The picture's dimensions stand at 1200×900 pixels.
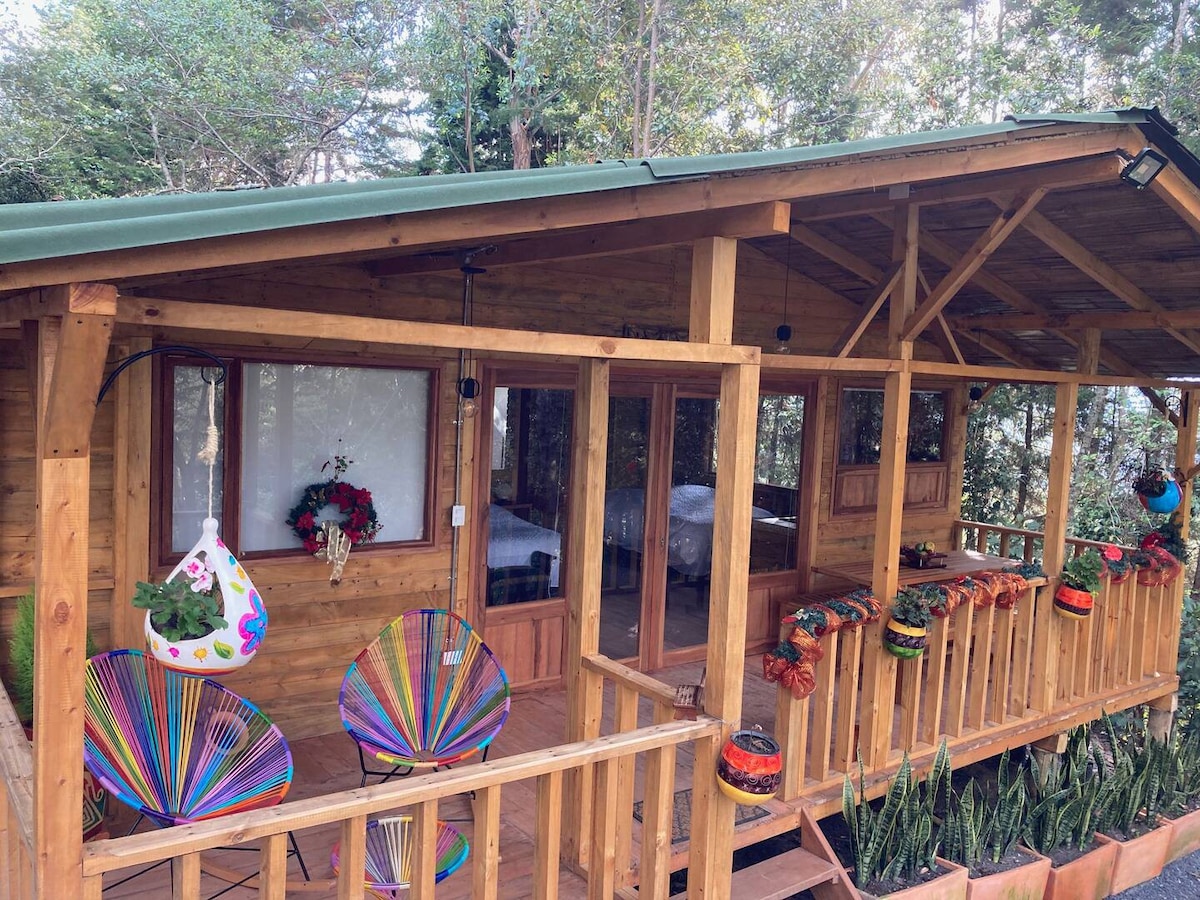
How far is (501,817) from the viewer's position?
3879 millimetres

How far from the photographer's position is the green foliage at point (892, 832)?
13.3 feet

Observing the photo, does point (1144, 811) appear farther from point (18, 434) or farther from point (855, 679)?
point (18, 434)

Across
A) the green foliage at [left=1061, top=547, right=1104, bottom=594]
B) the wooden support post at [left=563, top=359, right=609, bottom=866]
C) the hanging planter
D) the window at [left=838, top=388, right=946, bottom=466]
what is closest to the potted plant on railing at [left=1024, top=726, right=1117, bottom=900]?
the green foliage at [left=1061, top=547, right=1104, bottom=594]

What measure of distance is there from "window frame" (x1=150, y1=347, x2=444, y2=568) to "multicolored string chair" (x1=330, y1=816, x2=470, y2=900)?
1576mm

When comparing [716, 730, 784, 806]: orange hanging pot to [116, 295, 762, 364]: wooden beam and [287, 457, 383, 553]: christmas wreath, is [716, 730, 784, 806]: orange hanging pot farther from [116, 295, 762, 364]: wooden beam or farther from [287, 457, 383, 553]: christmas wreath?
[287, 457, 383, 553]: christmas wreath

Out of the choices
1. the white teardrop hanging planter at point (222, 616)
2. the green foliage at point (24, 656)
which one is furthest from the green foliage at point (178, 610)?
the green foliage at point (24, 656)

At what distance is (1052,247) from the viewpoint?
4.89 metres

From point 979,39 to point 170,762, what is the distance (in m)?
21.0

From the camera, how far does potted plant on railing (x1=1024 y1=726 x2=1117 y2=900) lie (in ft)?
14.9

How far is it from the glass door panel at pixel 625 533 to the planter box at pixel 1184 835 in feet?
10.5

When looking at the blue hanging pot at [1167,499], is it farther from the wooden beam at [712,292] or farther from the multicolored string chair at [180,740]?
the multicolored string chair at [180,740]

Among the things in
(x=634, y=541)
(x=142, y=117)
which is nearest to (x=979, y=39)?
(x=142, y=117)

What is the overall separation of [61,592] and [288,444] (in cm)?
243

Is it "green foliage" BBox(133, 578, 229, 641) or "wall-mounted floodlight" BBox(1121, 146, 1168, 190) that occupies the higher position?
"wall-mounted floodlight" BBox(1121, 146, 1168, 190)
